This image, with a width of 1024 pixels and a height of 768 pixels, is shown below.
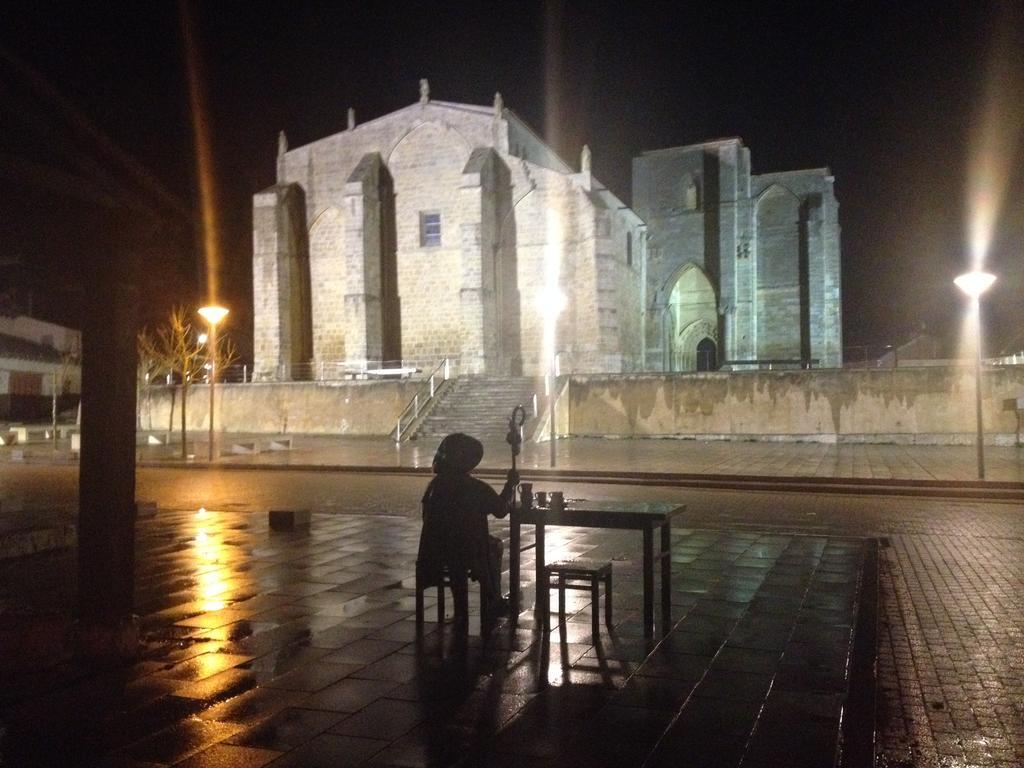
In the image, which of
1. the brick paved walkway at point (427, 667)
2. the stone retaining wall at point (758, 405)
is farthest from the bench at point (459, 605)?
the stone retaining wall at point (758, 405)

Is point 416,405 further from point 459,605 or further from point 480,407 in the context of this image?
point 459,605

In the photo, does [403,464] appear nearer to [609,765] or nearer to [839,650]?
[839,650]

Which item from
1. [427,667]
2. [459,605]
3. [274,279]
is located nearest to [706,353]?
[274,279]

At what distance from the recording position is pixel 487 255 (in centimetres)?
3334

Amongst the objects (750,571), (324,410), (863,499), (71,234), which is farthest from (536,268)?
(71,234)

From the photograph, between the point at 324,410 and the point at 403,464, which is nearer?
the point at 403,464

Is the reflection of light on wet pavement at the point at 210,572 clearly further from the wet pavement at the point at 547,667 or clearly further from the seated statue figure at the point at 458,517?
the seated statue figure at the point at 458,517

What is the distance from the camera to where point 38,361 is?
4609 centimetres

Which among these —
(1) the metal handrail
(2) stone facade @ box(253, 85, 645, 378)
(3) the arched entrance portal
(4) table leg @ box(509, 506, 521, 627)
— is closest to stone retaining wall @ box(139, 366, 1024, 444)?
(1) the metal handrail

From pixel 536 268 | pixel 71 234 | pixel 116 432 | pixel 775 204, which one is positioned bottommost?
pixel 116 432

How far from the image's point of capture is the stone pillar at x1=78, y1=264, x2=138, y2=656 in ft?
16.0

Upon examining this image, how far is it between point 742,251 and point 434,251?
15.0 meters

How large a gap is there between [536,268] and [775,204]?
44.7ft

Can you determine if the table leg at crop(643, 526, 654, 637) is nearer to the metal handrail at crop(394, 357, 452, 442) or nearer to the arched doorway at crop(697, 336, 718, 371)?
the metal handrail at crop(394, 357, 452, 442)
